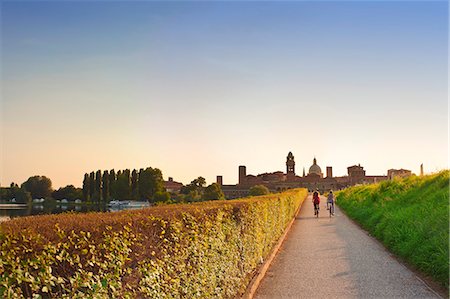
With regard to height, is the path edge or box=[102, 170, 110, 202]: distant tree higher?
box=[102, 170, 110, 202]: distant tree

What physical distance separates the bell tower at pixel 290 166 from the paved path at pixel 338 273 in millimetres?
159473

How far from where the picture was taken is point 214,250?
6.84 m

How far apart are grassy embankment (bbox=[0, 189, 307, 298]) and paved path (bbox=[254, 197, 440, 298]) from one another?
1.84 metres

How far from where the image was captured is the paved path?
862cm

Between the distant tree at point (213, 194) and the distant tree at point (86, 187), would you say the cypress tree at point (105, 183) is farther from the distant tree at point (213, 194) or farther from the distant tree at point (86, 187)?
the distant tree at point (213, 194)

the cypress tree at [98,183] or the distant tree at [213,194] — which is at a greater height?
the cypress tree at [98,183]

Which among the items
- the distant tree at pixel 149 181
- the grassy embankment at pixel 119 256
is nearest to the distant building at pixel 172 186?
the distant tree at pixel 149 181

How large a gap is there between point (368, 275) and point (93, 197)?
62031mm

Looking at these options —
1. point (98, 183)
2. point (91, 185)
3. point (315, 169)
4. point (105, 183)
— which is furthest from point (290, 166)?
point (91, 185)

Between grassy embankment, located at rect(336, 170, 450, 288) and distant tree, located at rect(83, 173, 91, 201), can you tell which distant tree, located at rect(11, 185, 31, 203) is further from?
distant tree, located at rect(83, 173, 91, 201)

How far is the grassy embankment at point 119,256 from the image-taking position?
2.97m

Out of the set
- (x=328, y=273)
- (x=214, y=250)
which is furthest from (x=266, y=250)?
(x=214, y=250)

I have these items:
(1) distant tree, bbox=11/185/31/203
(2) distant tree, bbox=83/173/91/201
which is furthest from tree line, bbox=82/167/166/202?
(1) distant tree, bbox=11/185/31/203

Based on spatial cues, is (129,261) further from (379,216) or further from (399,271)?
(379,216)
